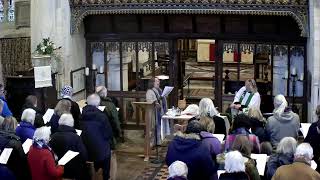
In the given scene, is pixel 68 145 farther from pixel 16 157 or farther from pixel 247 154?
pixel 247 154

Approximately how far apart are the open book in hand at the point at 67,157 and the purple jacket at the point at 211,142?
1.55 meters

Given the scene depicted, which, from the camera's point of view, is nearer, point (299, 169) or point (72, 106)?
point (299, 169)

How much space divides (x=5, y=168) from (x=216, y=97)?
7587 mm

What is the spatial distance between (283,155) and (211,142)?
1113 millimetres

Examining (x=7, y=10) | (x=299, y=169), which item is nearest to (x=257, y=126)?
(x=299, y=169)

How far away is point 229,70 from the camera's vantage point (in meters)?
15.1

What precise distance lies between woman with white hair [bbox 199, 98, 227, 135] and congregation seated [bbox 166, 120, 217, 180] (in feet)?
5.97

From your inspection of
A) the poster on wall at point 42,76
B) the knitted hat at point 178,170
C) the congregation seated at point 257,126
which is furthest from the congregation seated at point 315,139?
the poster on wall at point 42,76

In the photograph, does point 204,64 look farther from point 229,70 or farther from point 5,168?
point 5,168

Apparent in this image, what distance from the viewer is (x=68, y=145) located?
775cm

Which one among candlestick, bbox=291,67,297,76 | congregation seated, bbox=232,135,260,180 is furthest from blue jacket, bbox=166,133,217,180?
candlestick, bbox=291,67,297,76

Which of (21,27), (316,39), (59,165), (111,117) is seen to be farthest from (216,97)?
(59,165)

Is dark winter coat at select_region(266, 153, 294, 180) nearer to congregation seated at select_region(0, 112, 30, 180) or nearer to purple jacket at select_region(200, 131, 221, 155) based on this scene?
purple jacket at select_region(200, 131, 221, 155)

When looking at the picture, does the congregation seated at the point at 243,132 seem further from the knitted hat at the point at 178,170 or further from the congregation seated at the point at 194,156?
the knitted hat at the point at 178,170
